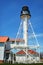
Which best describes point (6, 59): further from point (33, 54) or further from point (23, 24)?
point (23, 24)

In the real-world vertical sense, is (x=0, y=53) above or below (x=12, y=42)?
below

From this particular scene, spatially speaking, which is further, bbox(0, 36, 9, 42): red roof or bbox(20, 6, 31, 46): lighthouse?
bbox(20, 6, 31, 46): lighthouse

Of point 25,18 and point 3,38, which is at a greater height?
point 25,18

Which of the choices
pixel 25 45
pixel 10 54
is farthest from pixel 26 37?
pixel 10 54

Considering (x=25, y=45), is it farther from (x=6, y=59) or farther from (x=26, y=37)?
(x=6, y=59)

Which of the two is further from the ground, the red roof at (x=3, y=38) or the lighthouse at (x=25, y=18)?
the lighthouse at (x=25, y=18)

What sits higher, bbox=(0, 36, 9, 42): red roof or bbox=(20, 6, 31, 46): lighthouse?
bbox=(20, 6, 31, 46): lighthouse

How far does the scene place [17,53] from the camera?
191 ft

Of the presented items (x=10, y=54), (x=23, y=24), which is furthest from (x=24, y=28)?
(x=10, y=54)

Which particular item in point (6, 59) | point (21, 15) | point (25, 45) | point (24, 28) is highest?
point (21, 15)

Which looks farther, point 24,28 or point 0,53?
point 24,28

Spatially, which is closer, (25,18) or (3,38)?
(25,18)

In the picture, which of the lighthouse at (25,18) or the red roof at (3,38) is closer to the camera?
the red roof at (3,38)

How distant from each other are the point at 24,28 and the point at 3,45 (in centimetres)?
926
